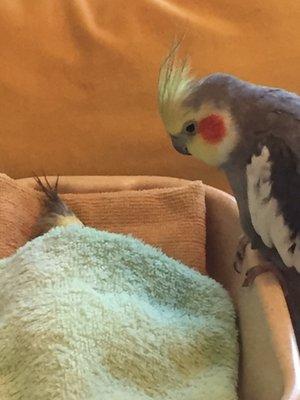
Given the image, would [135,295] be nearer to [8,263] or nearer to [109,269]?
[109,269]

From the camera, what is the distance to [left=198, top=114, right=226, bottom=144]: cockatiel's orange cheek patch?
93cm

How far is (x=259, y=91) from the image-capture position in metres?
0.93

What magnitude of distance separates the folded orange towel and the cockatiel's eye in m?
0.13

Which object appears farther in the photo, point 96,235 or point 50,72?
point 50,72

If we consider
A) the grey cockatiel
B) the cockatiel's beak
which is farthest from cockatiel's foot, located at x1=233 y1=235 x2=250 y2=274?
the cockatiel's beak

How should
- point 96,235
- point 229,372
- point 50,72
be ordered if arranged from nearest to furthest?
point 229,372, point 96,235, point 50,72

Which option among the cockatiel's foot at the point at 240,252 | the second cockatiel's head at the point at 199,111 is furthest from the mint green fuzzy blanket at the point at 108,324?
the second cockatiel's head at the point at 199,111

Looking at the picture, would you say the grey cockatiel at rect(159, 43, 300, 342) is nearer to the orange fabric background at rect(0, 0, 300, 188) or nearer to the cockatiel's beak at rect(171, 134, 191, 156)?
the cockatiel's beak at rect(171, 134, 191, 156)

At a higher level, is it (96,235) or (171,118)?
(171,118)

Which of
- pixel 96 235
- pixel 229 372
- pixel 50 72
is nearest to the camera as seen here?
pixel 229 372

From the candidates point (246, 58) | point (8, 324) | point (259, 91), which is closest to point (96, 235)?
point (8, 324)

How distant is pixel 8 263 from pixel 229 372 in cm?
31

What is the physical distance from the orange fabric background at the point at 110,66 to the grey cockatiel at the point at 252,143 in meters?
0.16

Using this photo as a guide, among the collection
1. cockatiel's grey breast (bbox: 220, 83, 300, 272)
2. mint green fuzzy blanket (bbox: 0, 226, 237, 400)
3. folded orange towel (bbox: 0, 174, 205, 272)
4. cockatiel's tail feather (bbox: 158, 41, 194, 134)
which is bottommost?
mint green fuzzy blanket (bbox: 0, 226, 237, 400)
